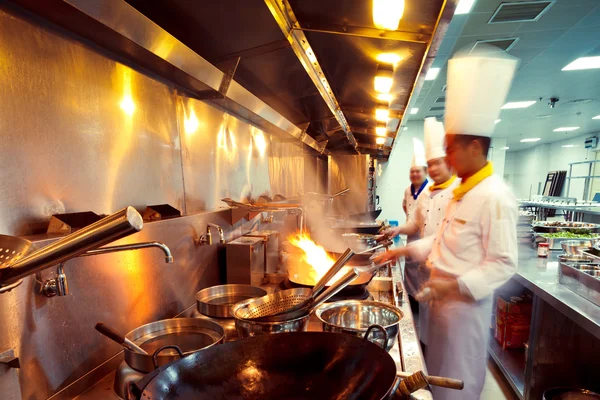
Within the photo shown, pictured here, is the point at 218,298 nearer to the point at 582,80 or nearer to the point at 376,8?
the point at 376,8

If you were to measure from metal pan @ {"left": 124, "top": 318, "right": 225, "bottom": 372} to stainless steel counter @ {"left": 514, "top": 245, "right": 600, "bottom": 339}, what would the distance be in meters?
2.04

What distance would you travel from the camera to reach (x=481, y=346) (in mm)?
1903

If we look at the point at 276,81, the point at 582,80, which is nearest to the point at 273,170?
the point at 276,81

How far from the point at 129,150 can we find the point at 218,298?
0.84 m

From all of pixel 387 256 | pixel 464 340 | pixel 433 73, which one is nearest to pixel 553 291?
pixel 464 340

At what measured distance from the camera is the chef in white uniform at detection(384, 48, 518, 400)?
177 cm

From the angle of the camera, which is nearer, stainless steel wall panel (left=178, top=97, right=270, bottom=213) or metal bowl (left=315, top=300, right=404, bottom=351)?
metal bowl (left=315, top=300, right=404, bottom=351)

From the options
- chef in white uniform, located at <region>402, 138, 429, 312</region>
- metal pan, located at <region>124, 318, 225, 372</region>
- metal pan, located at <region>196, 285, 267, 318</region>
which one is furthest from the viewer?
chef in white uniform, located at <region>402, 138, 429, 312</region>

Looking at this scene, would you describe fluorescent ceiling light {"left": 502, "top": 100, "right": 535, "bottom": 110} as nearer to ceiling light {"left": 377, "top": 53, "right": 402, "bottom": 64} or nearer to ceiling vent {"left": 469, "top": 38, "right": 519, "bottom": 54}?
ceiling vent {"left": 469, "top": 38, "right": 519, "bottom": 54}

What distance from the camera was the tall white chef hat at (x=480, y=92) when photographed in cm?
187

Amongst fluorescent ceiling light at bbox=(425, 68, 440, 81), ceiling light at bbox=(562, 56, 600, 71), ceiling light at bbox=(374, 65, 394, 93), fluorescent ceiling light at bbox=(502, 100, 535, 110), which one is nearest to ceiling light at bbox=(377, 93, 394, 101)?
ceiling light at bbox=(374, 65, 394, 93)

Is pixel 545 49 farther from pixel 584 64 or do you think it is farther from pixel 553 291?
pixel 553 291

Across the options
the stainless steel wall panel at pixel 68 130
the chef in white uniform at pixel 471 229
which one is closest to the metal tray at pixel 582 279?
the chef in white uniform at pixel 471 229

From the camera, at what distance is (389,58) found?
65.1 inches
